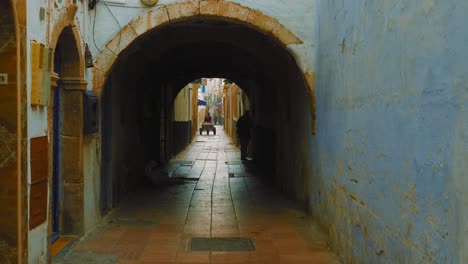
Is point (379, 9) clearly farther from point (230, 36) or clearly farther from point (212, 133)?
point (212, 133)

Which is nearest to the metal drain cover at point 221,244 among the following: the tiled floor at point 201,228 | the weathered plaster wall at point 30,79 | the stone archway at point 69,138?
the tiled floor at point 201,228

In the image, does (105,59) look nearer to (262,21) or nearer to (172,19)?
(172,19)

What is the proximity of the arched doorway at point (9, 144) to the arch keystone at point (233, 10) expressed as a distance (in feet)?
10.8

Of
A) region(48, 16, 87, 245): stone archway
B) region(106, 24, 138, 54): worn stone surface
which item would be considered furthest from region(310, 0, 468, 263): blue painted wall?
region(48, 16, 87, 245): stone archway

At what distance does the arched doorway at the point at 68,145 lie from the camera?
227 inches

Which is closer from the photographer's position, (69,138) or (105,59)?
(69,138)

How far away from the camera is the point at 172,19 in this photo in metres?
6.59

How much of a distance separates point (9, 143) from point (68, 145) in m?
2.02

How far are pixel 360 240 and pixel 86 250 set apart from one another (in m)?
2.78

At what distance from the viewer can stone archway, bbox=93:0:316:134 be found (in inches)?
257

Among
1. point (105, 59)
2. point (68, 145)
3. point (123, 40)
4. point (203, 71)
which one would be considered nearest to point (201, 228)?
point (68, 145)

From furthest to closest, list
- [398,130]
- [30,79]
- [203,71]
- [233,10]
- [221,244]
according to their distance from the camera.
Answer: [203,71] → [233,10] → [221,244] → [30,79] → [398,130]

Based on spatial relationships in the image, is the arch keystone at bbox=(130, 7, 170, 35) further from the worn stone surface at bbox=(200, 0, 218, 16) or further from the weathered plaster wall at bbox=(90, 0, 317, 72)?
the worn stone surface at bbox=(200, 0, 218, 16)

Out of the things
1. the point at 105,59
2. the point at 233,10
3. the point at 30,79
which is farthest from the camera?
the point at 233,10
